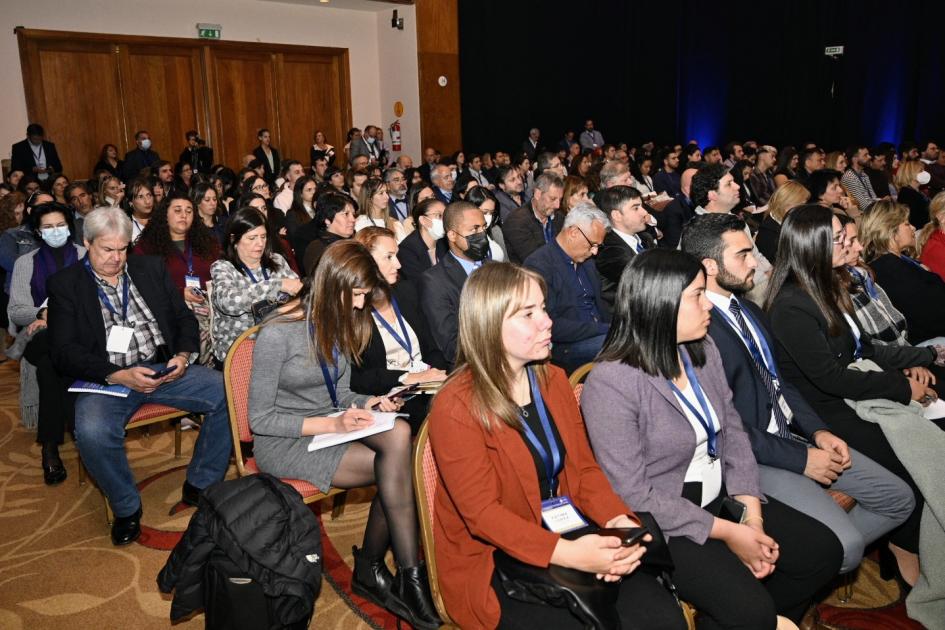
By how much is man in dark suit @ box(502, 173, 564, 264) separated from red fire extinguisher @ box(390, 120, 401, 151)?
9349mm

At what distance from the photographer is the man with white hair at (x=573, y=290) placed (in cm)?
405

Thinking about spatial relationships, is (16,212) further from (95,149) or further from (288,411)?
(95,149)

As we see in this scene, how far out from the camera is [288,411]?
286 cm

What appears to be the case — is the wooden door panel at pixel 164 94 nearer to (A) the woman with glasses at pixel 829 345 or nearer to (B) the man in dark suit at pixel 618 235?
(B) the man in dark suit at pixel 618 235

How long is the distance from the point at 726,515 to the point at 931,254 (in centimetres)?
311

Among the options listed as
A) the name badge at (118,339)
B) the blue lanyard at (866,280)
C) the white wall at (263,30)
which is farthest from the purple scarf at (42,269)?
the white wall at (263,30)

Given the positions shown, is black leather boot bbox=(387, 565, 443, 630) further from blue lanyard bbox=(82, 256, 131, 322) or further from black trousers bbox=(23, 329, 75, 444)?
black trousers bbox=(23, 329, 75, 444)

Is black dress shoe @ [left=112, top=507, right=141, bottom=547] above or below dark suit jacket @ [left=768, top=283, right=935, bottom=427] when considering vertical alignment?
below

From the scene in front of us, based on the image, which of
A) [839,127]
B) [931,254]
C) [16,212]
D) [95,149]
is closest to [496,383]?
[931,254]

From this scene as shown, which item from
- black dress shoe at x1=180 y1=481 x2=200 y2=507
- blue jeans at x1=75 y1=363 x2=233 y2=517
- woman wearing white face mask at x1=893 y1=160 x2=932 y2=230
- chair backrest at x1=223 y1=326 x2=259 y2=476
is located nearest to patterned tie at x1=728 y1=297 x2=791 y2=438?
chair backrest at x1=223 y1=326 x2=259 y2=476

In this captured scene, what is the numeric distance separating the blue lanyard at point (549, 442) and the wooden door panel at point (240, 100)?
42.6 feet

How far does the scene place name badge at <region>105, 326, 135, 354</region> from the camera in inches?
134

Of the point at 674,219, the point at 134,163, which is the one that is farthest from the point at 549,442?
the point at 134,163

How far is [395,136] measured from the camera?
15.2 meters
